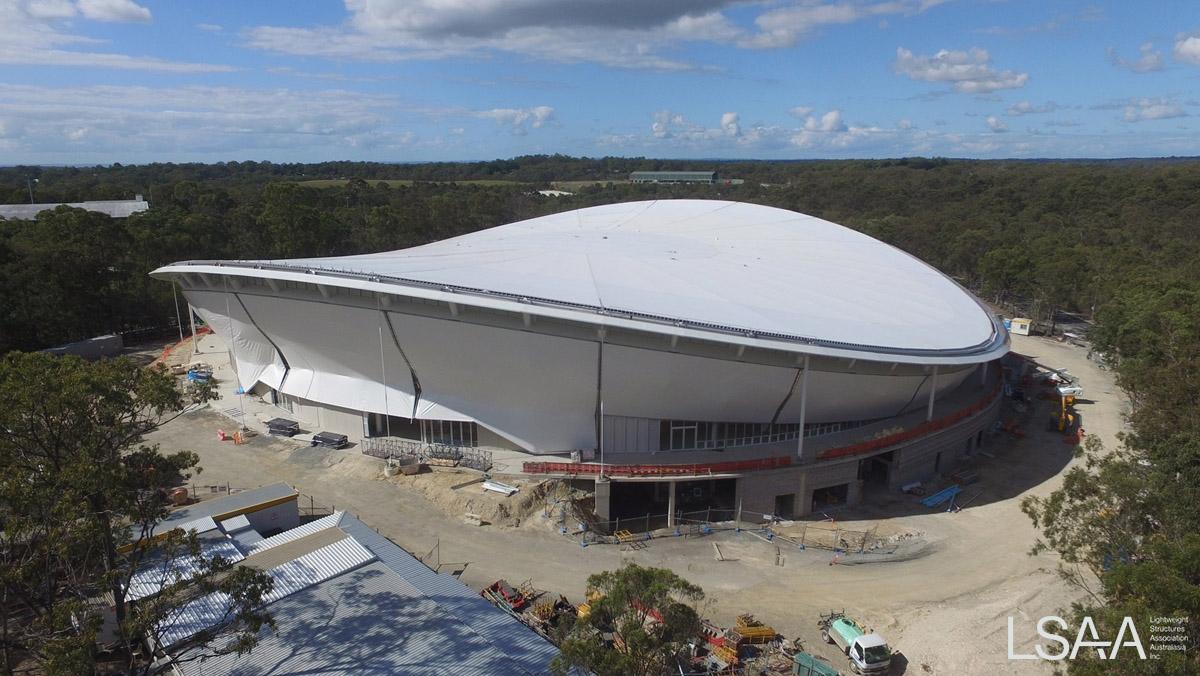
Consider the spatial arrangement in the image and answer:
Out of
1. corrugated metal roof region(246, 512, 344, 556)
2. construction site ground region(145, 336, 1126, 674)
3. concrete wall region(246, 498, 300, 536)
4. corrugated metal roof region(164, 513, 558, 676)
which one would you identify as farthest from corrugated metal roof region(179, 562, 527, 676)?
concrete wall region(246, 498, 300, 536)

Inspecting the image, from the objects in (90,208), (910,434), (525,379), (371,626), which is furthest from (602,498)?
(90,208)

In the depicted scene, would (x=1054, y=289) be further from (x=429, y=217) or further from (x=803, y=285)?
(x=429, y=217)

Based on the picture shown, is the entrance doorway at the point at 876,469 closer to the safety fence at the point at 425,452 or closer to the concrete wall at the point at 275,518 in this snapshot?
the safety fence at the point at 425,452

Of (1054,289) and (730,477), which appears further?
(1054,289)

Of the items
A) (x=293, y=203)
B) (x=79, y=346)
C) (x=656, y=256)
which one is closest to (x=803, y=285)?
(x=656, y=256)

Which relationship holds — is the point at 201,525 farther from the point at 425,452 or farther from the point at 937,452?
the point at 937,452

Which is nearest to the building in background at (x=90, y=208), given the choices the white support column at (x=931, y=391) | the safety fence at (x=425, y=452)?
the safety fence at (x=425, y=452)

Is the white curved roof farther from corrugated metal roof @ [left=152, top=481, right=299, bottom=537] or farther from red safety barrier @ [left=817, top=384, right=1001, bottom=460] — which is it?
corrugated metal roof @ [left=152, top=481, right=299, bottom=537]
